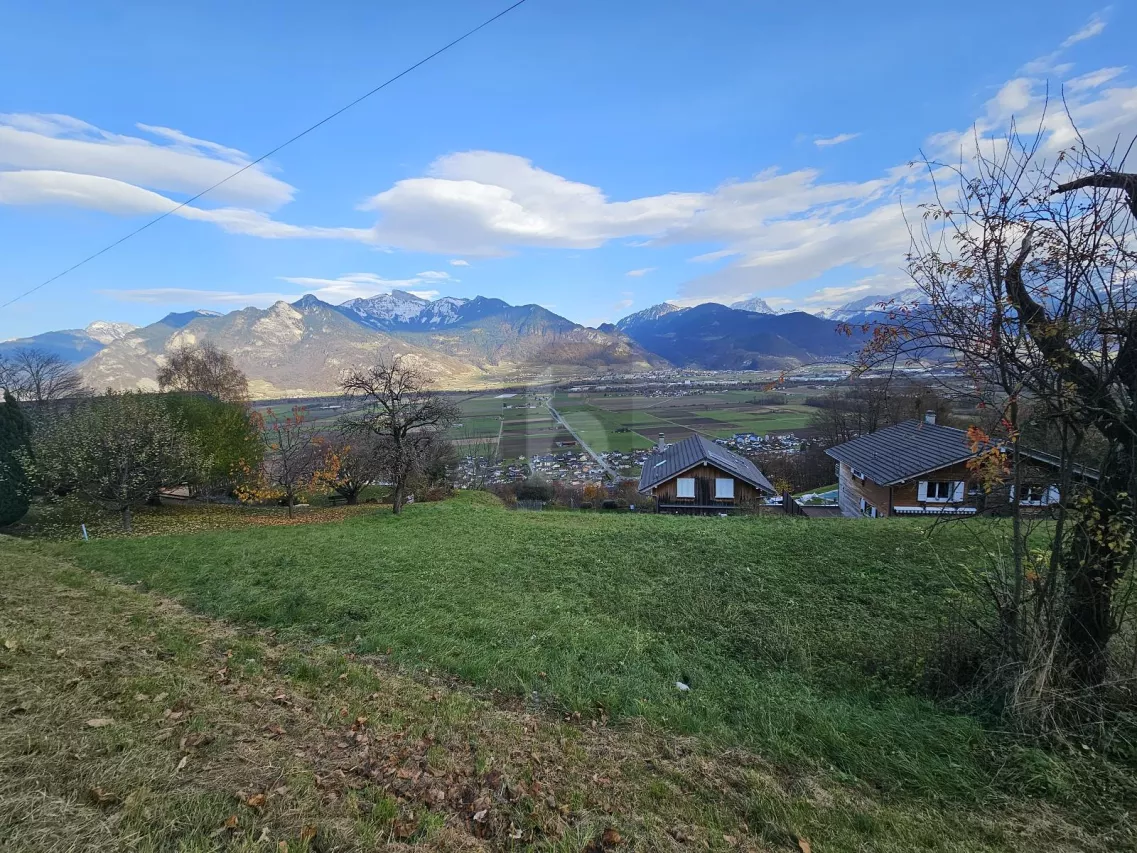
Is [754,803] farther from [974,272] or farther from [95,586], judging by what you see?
[95,586]

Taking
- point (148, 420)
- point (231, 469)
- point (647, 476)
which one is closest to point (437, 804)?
point (148, 420)

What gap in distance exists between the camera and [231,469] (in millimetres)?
22422

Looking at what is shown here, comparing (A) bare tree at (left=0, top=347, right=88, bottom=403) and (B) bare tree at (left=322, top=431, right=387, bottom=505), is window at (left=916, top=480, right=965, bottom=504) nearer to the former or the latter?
(B) bare tree at (left=322, top=431, right=387, bottom=505)

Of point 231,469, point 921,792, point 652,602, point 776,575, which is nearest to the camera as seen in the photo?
point 921,792

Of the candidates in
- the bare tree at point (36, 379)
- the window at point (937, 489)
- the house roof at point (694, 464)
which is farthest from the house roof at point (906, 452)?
the bare tree at point (36, 379)

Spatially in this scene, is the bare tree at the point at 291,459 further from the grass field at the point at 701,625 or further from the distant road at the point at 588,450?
the distant road at the point at 588,450

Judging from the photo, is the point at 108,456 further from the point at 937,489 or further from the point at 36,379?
the point at 36,379

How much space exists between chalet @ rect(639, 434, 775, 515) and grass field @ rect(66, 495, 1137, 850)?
13818 mm

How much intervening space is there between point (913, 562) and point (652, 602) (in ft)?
16.7

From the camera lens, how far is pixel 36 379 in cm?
3494

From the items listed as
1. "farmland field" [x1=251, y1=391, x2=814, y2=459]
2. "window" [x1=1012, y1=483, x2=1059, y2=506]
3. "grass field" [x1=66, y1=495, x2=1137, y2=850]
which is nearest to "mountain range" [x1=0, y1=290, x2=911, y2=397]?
"farmland field" [x1=251, y1=391, x2=814, y2=459]

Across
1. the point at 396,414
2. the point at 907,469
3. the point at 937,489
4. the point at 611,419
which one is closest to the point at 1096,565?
the point at 396,414

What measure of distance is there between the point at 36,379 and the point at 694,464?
152ft

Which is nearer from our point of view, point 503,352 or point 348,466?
point 348,466
